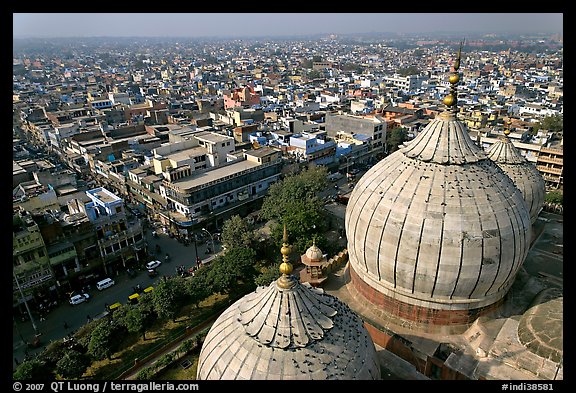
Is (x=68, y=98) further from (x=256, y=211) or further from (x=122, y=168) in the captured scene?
(x=256, y=211)

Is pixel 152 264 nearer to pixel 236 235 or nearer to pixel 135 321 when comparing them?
pixel 236 235

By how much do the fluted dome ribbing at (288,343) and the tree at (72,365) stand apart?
49.0 feet

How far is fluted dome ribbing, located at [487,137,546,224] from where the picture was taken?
98.9 feet

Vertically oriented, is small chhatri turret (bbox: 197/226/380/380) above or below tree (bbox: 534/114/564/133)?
above

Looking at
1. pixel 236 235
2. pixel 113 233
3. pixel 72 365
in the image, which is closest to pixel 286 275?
pixel 72 365

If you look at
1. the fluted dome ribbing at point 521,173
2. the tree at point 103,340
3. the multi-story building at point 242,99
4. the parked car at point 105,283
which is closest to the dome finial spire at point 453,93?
the fluted dome ribbing at point 521,173

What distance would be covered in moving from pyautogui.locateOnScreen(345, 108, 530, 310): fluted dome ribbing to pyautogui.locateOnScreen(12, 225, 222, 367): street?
81.6 feet

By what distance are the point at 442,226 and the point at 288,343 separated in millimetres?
10514

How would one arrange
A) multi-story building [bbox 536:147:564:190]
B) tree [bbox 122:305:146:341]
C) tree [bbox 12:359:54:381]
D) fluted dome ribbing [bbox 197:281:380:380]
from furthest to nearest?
1. multi-story building [bbox 536:147:564:190]
2. tree [bbox 122:305:146:341]
3. tree [bbox 12:359:54:381]
4. fluted dome ribbing [bbox 197:281:380:380]

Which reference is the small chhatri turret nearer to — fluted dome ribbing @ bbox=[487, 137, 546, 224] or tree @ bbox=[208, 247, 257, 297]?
tree @ bbox=[208, 247, 257, 297]

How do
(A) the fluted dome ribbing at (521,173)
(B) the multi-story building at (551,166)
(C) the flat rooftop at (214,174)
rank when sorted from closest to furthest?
(A) the fluted dome ribbing at (521,173)
(C) the flat rooftop at (214,174)
(B) the multi-story building at (551,166)

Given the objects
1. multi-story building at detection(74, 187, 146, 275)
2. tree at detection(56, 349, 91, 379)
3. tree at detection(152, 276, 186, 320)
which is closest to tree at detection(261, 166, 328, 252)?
tree at detection(152, 276, 186, 320)

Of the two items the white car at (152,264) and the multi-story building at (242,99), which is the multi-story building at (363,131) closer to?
the multi-story building at (242,99)

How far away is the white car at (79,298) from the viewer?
34969mm
